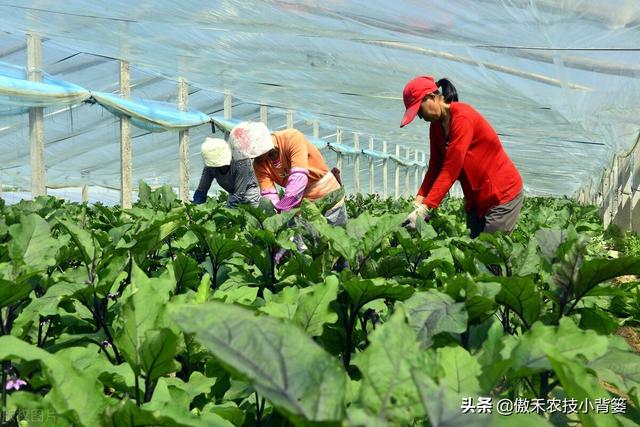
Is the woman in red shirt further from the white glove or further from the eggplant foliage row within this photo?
the eggplant foliage row

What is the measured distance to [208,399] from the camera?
5.35 feet

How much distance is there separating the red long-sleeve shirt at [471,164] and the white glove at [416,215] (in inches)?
2.6

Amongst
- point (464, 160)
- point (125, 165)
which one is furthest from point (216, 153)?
point (125, 165)

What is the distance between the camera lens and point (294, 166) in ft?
14.1

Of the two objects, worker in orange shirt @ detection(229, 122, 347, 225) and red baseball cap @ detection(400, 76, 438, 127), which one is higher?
red baseball cap @ detection(400, 76, 438, 127)

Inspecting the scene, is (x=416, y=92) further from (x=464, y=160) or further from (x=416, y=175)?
(x=416, y=175)

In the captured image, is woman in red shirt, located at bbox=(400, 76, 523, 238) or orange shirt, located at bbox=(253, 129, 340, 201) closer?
woman in red shirt, located at bbox=(400, 76, 523, 238)

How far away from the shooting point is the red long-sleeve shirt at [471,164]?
383 cm

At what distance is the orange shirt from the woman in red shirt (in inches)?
31.6

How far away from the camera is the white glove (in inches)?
133

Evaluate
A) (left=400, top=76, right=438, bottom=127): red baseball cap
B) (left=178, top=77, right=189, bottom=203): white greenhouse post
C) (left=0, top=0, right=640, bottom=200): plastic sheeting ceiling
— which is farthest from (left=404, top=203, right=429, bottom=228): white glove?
(left=178, top=77, right=189, bottom=203): white greenhouse post

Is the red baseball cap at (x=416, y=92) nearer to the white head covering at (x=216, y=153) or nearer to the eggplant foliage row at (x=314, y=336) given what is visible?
the eggplant foliage row at (x=314, y=336)

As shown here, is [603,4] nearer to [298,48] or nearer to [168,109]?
[298,48]

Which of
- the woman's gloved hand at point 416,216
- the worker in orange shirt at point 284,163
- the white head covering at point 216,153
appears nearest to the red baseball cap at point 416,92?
the woman's gloved hand at point 416,216
